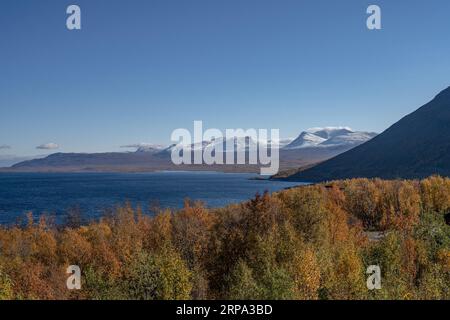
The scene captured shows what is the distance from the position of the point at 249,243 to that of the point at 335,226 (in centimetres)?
2574

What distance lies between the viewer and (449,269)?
184 ft

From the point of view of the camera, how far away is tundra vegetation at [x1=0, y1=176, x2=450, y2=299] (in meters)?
43.6

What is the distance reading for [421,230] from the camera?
7462 cm

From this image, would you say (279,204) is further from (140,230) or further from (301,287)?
(301,287)

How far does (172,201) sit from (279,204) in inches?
3665

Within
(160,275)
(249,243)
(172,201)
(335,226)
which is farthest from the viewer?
(172,201)

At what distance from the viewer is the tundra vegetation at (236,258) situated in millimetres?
43625

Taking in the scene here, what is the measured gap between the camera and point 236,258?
6281 centimetres
